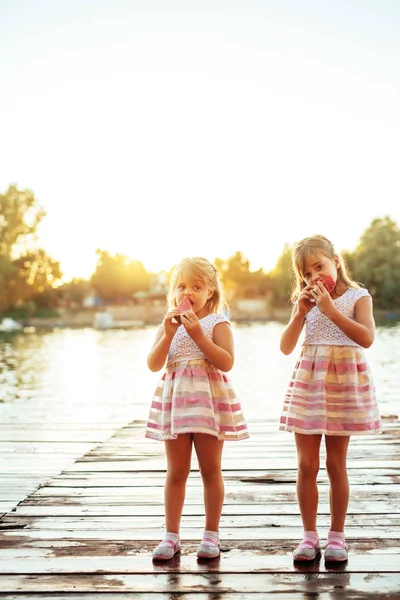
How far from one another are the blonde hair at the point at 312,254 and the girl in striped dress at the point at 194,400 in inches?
14.1

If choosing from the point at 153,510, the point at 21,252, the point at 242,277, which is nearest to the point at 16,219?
the point at 21,252

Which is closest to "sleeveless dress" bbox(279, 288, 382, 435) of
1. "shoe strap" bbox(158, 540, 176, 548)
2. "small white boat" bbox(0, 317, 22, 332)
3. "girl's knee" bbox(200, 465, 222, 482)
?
"girl's knee" bbox(200, 465, 222, 482)

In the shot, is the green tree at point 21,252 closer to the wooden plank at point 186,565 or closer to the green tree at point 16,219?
the green tree at point 16,219

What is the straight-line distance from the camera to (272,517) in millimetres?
3441

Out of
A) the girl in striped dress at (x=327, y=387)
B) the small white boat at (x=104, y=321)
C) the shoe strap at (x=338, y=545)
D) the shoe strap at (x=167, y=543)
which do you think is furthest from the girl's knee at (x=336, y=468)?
Answer: the small white boat at (x=104, y=321)

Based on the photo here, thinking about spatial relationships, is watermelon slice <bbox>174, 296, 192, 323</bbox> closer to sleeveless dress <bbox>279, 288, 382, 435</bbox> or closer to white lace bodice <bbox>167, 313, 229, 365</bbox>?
white lace bodice <bbox>167, 313, 229, 365</bbox>

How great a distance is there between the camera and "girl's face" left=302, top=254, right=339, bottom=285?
9.48ft

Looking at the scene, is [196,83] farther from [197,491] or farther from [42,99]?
[197,491]

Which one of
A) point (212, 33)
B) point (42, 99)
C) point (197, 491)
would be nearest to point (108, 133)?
point (42, 99)

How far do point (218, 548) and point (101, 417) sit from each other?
8542 millimetres

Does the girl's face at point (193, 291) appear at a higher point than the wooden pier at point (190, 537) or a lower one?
higher

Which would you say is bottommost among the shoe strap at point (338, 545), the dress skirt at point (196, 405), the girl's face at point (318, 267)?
the shoe strap at point (338, 545)

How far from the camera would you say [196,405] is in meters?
2.86

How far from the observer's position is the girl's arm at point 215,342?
2.83 metres
